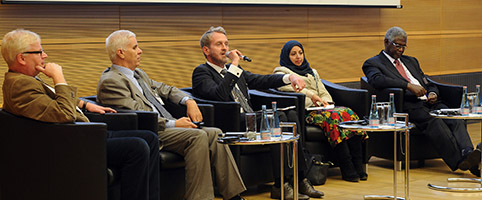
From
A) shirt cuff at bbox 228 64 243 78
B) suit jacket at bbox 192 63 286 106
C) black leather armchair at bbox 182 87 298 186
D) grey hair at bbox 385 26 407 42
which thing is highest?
grey hair at bbox 385 26 407 42

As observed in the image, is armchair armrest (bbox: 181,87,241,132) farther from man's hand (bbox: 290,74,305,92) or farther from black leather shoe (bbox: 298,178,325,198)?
black leather shoe (bbox: 298,178,325,198)

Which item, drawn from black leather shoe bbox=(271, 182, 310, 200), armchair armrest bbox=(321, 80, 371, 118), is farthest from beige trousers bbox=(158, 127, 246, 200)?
armchair armrest bbox=(321, 80, 371, 118)

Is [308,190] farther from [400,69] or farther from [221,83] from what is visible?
[400,69]

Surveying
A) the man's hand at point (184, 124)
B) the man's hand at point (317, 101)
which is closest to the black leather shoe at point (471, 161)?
the man's hand at point (317, 101)

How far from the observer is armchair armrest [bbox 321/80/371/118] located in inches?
255

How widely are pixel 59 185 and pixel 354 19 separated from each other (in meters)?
5.09

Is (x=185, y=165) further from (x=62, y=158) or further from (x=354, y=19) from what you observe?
(x=354, y=19)

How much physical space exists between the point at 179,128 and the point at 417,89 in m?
2.74

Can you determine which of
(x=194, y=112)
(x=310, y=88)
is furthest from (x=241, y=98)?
(x=310, y=88)

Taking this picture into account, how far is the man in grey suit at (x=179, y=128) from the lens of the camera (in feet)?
15.3

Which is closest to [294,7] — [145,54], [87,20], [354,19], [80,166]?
[354,19]

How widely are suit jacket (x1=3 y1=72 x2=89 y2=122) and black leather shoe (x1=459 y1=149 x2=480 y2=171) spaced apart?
3.49 meters

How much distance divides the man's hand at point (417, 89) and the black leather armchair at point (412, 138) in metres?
0.15

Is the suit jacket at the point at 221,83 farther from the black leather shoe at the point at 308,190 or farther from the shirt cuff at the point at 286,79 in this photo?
the black leather shoe at the point at 308,190
